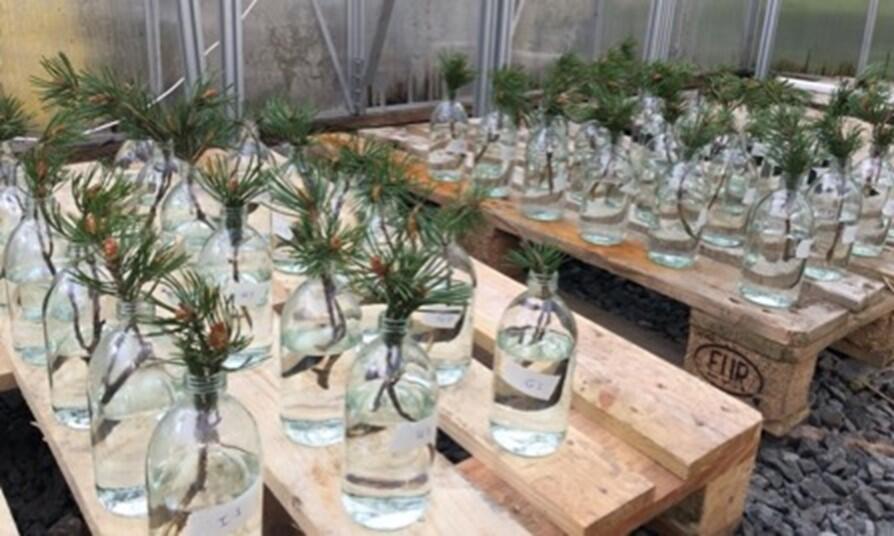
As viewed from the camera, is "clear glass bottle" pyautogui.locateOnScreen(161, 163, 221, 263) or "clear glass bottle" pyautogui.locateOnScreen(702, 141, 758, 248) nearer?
"clear glass bottle" pyautogui.locateOnScreen(161, 163, 221, 263)

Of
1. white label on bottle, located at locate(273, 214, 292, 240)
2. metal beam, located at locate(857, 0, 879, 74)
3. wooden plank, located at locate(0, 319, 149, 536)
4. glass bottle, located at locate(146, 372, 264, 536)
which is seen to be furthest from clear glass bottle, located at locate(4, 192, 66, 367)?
metal beam, located at locate(857, 0, 879, 74)

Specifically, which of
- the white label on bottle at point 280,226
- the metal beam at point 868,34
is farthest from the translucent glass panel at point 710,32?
the white label on bottle at point 280,226

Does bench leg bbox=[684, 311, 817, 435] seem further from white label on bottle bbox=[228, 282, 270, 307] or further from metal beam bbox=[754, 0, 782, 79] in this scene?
metal beam bbox=[754, 0, 782, 79]

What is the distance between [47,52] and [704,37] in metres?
3.68

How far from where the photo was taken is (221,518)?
2.73 feet

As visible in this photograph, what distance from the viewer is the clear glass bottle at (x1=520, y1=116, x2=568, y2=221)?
2.11m

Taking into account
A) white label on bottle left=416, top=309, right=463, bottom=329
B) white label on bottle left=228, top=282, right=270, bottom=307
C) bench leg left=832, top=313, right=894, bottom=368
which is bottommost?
bench leg left=832, top=313, right=894, bottom=368

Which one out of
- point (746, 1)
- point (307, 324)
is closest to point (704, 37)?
point (746, 1)

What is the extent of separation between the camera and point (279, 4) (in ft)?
10.9

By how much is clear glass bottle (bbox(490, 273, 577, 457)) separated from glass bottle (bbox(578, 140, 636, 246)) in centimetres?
90

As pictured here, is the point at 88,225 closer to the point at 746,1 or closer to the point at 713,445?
the point at 713,445

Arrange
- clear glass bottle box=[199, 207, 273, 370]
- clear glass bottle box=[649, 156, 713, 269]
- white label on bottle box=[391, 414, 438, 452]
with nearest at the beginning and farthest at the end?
white label on bottle box=[391, 414, 438, 452] → clear glass bottle box=[199, 207, 273, 370] → clear glass bottle box=[649, 156, 713, 269]

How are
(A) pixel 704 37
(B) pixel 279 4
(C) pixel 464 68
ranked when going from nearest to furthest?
(C) pixel 464 68 → (B) pixel 279 4 → (A) pixel 704 37

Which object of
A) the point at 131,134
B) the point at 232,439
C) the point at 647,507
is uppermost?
the point at 131,134
